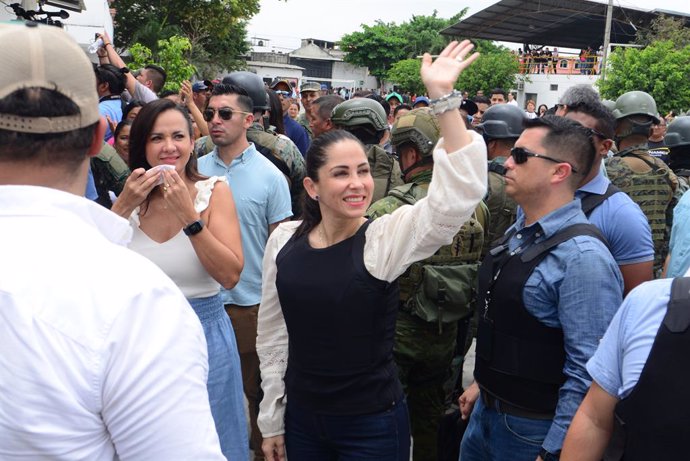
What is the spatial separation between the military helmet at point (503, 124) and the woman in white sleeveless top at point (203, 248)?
8.33 feet

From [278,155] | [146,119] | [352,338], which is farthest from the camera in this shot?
[278,155]

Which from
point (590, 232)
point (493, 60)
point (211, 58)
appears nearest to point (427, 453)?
point (590, 232)

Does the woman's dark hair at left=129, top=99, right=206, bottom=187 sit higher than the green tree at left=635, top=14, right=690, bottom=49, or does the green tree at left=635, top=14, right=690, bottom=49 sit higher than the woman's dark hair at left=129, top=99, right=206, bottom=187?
the green tree at left=635, top=14, right=690, bottom=49

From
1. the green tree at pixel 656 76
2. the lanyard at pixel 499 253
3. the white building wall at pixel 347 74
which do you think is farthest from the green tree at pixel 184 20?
the white building wall at pixel 347 74

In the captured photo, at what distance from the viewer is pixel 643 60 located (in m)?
20.6

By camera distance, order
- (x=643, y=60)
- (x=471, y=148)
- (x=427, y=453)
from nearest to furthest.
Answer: (x=471, y=148)
(x=427, y=453)
(x=643, y=60)

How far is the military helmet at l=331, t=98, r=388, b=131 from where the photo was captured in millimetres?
4883

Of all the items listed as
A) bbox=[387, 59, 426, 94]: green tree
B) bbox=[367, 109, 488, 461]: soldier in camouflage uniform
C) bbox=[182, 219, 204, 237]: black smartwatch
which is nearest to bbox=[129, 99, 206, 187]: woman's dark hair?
bbox=[182, 219, 204, 237]: black smartwatch

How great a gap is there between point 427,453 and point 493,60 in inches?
1265

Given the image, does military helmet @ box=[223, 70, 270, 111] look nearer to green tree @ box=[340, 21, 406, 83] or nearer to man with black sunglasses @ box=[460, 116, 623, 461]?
man with black sunglasses @ box=[460, 116, 623, 461]

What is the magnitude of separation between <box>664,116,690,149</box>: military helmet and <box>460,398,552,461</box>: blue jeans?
3.75 m

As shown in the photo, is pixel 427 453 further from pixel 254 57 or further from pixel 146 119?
pixel 254 57

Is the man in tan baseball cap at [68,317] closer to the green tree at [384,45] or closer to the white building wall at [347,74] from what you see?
the green tree at [384,45]

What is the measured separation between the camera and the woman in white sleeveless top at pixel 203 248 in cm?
282
